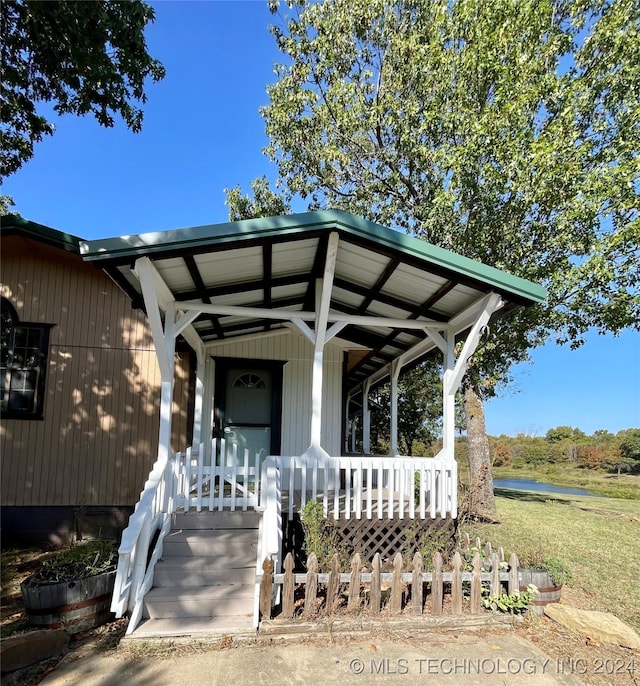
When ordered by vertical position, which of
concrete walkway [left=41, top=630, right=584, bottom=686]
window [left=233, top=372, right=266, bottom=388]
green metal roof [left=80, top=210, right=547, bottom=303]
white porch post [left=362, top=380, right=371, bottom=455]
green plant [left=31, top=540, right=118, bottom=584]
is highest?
green metal roof [left=80, top=210, right=547, bottom=303]

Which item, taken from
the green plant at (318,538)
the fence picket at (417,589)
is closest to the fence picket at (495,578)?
the fence picket at (417,589)

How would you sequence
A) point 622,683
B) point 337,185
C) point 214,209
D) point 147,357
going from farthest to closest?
point 214,209 → point 337,185 → point 147,357 → point 622,683

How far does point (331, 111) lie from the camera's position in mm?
12656

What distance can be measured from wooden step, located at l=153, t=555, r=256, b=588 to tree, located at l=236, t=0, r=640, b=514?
254 inches

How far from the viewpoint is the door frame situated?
8.94m

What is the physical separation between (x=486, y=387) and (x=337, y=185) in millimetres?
7372

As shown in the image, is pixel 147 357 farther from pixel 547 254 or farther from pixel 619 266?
pixel 619 266

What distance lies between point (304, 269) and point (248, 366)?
114 inches

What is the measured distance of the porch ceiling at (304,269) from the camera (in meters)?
5.20

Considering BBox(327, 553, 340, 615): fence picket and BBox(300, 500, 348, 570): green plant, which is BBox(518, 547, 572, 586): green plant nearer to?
BBox(300, 500, 348, 570): green plant

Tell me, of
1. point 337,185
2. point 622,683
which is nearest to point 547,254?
point 337,185

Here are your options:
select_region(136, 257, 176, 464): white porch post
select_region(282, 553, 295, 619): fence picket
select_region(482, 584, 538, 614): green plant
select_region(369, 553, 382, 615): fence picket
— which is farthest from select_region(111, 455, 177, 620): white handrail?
select_region(482, 584, 538, 614): green plant

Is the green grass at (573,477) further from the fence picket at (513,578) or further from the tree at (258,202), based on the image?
the fence picket at (513,578)

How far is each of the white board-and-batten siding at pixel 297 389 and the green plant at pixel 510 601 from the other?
4523mm
